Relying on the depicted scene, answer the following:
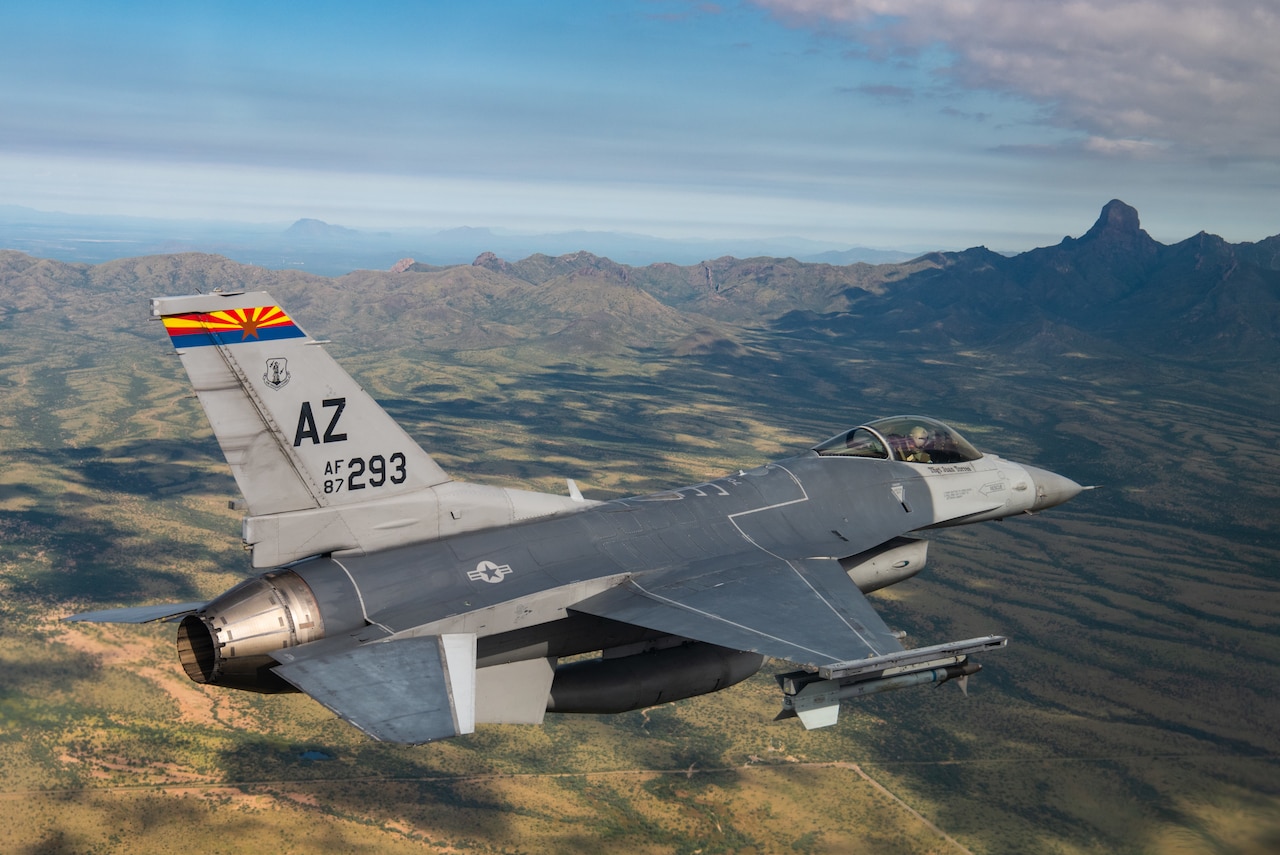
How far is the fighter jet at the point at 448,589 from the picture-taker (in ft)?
55.8

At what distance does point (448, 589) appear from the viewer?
62.4ft

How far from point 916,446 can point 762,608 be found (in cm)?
1072

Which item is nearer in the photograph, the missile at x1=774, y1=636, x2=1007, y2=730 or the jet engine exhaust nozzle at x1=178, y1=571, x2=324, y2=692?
the jet engine exhaust nozzle at x1=178, y1=571, x2=324, y2=692

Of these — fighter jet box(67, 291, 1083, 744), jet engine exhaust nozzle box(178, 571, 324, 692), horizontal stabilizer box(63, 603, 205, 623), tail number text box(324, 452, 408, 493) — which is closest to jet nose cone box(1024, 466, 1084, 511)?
fighter jet box(67, 291, 1083, 744)

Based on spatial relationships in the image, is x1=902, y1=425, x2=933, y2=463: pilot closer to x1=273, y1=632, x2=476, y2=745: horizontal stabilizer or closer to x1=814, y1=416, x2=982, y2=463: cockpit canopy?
x1=814, y1=416, x2=982, y2=463: cockpit canopy

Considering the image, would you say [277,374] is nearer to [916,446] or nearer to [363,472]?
[363,472]

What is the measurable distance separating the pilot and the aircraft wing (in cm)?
651

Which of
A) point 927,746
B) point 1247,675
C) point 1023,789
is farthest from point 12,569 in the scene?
point 1247,675

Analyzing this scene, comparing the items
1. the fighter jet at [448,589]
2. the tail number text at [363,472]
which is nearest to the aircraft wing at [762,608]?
the fighter jet at [448,589]

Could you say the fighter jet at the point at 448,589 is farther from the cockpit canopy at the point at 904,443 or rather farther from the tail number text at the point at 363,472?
the cockpit canopy at the point at 904,443

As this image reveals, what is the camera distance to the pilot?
2777 centimetres

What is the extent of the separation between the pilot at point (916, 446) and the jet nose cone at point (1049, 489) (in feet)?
13.3

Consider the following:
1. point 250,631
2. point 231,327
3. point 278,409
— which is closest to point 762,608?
point 250,631

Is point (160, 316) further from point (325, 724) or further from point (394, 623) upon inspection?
point (325, 724)
